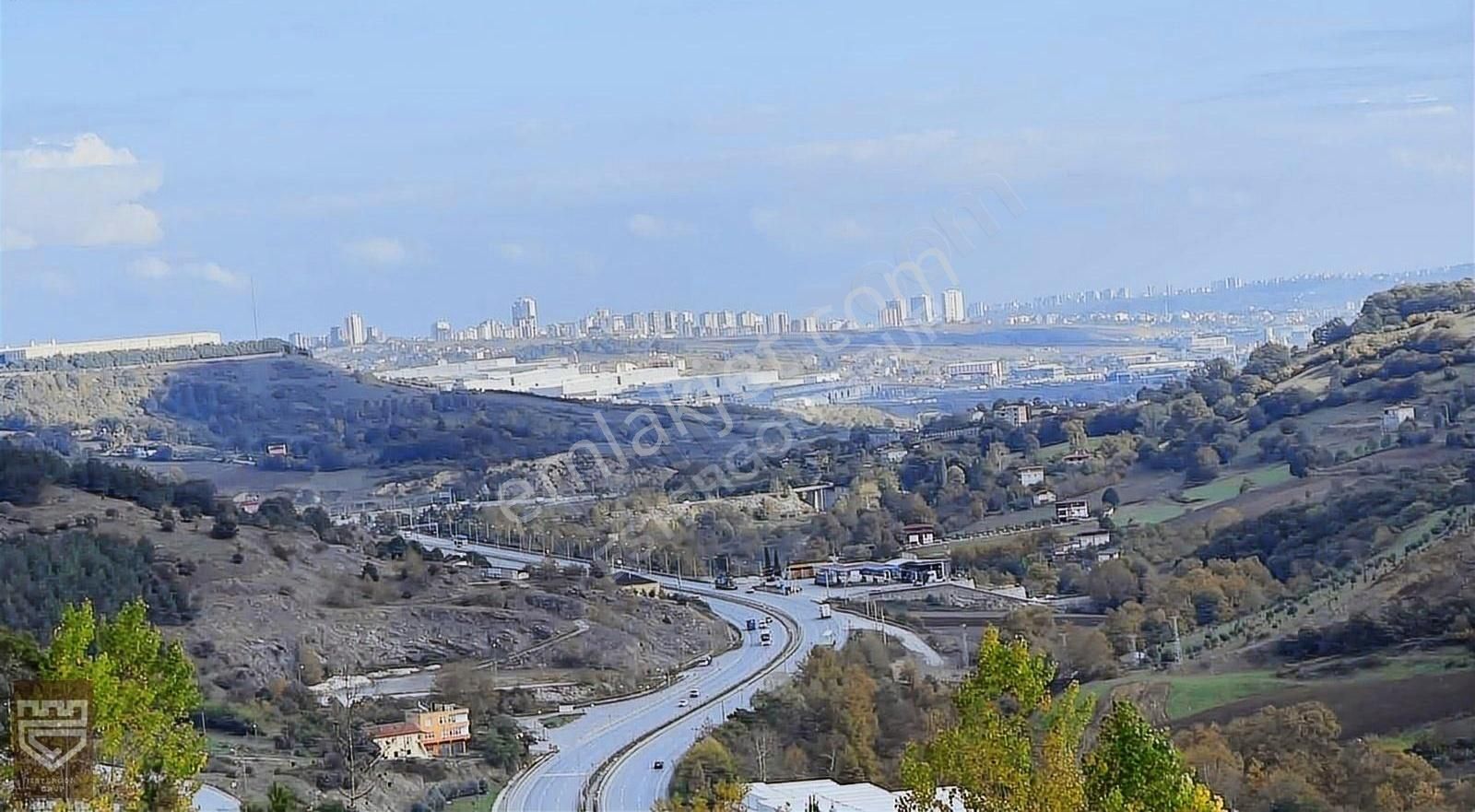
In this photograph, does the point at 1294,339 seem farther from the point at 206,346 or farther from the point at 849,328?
the point at 206,346

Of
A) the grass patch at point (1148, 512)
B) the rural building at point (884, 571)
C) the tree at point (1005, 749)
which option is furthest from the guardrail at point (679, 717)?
the tree at point (1005, 749)

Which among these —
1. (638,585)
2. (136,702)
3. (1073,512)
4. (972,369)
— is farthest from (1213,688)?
(972,369)

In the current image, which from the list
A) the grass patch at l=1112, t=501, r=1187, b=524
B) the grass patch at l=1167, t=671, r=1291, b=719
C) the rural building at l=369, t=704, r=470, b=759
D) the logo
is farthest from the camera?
the grass patch at l=1112, t=501, r=1187, b=524

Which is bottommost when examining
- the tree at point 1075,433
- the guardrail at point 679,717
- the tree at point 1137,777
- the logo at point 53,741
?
the guardrail at point 679,717

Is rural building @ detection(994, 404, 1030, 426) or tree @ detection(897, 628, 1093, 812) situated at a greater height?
tree @ detection(897, 628, 1093, 812)

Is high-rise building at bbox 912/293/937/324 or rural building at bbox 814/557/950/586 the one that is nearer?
rural building at bbox 814/557/950/586

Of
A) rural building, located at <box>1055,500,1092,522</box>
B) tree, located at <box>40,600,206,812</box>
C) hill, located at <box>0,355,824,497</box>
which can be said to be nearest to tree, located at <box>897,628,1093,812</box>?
tree, located at <box>40,600,206,812</box>

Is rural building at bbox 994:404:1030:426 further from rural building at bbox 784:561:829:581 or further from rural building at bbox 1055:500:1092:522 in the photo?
rural building at bbox 784:561:829:581

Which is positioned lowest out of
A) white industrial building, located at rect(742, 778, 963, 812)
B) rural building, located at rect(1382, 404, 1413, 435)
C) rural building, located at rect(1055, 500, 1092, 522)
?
rural building, located at rect(1055, 500, 1092, 522)

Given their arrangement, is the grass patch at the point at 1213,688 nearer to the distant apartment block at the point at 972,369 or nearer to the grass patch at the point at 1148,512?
the grass patch at the point at 1148,512
